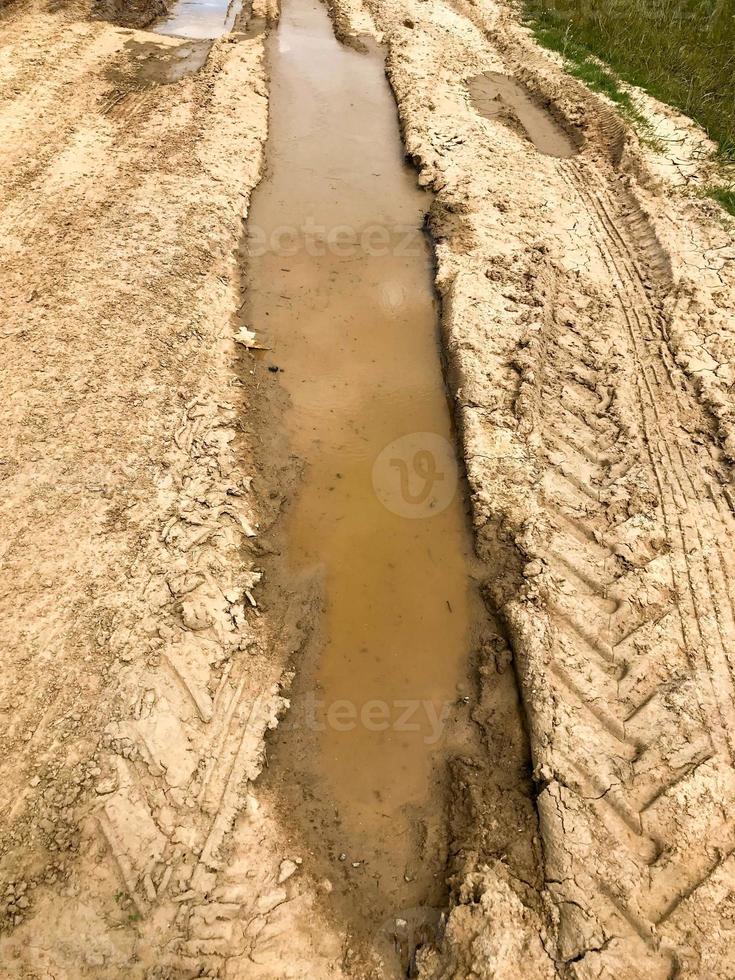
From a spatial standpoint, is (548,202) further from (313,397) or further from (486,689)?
(486,689)

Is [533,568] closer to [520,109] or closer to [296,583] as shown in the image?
[296,583]

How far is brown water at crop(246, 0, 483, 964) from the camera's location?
3.18 meters

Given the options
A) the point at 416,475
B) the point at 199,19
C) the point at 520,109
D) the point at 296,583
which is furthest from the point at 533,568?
the point at 199,19

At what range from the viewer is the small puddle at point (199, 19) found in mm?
9945

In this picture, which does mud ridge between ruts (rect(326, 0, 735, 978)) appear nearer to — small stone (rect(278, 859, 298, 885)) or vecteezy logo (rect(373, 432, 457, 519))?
vecteezy logo (rect(373, 432, 457, 519))

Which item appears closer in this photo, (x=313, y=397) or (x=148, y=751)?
(x=148, y=751)

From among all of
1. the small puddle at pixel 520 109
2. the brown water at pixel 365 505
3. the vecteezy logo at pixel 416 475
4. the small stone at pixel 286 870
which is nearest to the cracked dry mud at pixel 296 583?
the small stone at pixel 286 870

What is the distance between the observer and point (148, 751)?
3.11 m

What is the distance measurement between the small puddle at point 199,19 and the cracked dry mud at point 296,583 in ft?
13.6

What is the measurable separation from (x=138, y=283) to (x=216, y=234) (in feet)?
3.77

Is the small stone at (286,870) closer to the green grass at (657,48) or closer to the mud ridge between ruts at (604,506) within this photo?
the mud ridge between ruts at (604,506)

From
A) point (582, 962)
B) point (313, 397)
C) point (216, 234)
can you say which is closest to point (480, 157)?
point (216, 234)

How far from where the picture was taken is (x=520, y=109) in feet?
28.1

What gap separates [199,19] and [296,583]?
11.4 m
